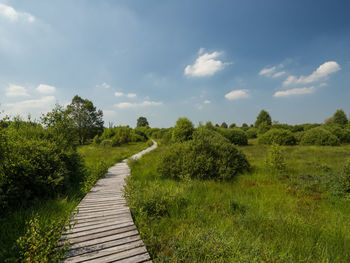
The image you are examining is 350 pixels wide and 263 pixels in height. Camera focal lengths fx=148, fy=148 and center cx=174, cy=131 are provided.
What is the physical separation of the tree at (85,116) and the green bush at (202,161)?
29.9m

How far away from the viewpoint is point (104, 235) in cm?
288

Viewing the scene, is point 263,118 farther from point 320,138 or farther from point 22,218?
point 22,218

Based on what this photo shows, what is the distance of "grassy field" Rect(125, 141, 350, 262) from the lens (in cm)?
252

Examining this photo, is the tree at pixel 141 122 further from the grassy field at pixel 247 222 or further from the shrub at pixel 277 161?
the grassy field at pixel 247 222

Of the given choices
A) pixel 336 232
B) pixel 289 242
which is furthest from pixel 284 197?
pixel 289 242

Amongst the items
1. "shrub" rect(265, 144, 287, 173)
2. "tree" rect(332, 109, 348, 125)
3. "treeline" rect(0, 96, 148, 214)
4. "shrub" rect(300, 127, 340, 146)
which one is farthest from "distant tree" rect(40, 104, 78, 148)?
"tree" rect(332, 109, 348, 125)

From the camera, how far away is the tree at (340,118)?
36594mm

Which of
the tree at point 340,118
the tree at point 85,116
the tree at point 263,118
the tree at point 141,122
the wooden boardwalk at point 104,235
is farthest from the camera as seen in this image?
the tree at point 141,122

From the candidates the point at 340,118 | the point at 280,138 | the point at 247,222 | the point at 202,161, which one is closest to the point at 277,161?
the point at 202,161

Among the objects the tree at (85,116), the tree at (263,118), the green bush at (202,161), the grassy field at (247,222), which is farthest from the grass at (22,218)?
the tree at (263,118)

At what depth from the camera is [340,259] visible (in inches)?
102

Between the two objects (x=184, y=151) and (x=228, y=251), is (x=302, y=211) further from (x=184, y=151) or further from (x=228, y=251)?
(x=184, y=151)

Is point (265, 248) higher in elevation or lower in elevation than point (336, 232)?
higher

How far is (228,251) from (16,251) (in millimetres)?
3412
